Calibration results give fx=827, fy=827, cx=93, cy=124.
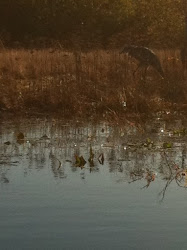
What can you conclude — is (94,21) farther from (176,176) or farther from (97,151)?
(176,176)

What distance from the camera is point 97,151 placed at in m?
9.02

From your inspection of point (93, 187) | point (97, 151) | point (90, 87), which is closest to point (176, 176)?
point (93, 187)

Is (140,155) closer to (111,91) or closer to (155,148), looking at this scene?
(155,148)

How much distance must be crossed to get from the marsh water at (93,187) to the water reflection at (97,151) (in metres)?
0.01

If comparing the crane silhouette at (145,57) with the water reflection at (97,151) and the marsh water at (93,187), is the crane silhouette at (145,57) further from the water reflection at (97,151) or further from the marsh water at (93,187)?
the marsh water at (93,187)

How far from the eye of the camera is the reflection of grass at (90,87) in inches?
482

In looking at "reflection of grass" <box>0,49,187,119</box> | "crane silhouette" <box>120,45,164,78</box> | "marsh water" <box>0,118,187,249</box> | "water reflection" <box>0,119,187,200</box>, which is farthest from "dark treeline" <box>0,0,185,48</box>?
"marsh water" <box>0,118,187,249</box>

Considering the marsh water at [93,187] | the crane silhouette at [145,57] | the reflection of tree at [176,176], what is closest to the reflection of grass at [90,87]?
the crane silhouette at [145,57]

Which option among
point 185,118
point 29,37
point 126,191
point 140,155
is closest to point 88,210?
point 126,191

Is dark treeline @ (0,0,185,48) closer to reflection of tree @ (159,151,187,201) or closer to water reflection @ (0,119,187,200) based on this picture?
water reflection @ (0,119,187,200)

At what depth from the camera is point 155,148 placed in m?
9.25

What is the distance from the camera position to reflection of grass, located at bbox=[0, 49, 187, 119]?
12.2 metres

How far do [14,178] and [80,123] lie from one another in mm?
3759

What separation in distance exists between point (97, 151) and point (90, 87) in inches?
157
